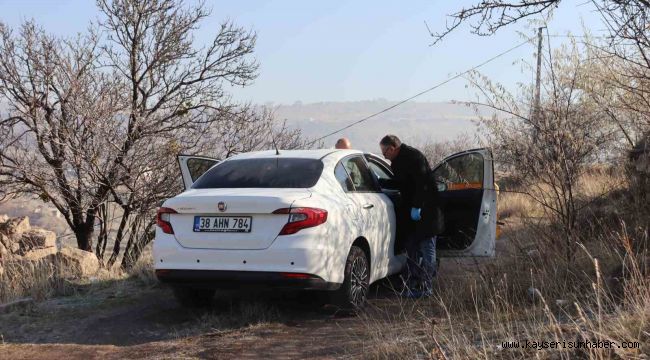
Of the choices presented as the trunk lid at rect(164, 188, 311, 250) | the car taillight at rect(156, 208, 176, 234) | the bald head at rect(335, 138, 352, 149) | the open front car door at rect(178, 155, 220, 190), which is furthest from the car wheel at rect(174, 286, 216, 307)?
the bald head at rect(335, 138, 352, 149)

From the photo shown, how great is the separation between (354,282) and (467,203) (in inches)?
77.0

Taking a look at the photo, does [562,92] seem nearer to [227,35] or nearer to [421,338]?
[421,338]

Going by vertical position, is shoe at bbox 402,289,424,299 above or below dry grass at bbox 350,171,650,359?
below

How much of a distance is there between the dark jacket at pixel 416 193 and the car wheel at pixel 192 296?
2228 millimetres

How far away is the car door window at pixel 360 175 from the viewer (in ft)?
22.5

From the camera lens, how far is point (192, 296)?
6668 mm

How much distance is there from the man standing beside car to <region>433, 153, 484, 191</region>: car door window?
1.96 ft

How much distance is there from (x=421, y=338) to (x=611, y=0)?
3969mm

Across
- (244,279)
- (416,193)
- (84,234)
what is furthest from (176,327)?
(84,234)

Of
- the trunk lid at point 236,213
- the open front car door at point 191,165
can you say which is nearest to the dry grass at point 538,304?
the trunk lid at point 236,213

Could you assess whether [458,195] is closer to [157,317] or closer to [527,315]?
[527,315]

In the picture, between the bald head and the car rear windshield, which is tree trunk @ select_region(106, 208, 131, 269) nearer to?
the bald head

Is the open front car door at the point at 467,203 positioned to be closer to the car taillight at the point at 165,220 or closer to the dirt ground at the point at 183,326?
the dirt ground at the point at 183,326

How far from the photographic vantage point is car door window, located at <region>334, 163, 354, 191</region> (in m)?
6.52
